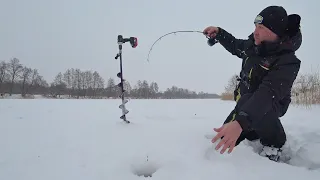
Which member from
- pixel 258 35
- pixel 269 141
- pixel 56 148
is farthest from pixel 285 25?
pixel 56 148

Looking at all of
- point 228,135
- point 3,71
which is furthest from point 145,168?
point 3,71

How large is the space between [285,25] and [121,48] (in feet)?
7.75

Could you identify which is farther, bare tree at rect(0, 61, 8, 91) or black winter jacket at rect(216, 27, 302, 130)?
bare tree at rect(0, 61, 8, 91)

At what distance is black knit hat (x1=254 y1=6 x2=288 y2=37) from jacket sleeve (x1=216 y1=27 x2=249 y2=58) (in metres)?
0.80

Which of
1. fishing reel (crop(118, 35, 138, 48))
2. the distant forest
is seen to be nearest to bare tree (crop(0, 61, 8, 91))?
the distant forest

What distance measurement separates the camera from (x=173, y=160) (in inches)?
69.2

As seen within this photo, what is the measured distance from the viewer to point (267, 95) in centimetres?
160

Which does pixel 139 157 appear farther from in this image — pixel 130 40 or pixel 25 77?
pixel 25 77

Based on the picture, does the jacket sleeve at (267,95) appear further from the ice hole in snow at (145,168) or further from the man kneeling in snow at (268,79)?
the ice hole in snow at (145,168)

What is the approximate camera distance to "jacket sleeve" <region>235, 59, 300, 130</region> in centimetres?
145

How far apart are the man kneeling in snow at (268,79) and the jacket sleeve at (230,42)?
0.34m

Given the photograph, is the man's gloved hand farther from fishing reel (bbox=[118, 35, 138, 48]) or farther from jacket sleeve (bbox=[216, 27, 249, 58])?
fishing reel (bbox=[118, 35, 138, 48])

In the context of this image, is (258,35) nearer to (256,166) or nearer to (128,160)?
(256,166)

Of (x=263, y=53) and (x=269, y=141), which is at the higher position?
(x=263, y=53)
